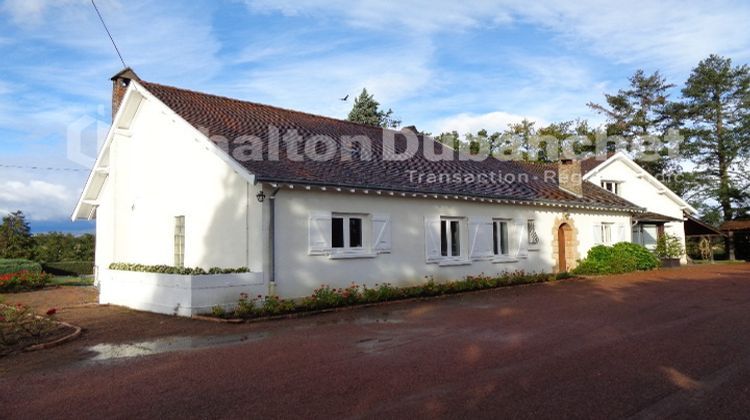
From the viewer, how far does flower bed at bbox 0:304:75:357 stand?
852 centimetres

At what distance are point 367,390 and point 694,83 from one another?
42.5m

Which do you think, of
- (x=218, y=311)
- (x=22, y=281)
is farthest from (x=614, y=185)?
(x=22, y=281)

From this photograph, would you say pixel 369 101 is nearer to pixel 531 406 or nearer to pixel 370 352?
pixel 370 352

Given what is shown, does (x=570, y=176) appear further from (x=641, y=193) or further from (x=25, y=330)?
(x=25, y=330)

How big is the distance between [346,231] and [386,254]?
133 cm

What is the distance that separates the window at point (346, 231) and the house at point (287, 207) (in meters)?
0.03

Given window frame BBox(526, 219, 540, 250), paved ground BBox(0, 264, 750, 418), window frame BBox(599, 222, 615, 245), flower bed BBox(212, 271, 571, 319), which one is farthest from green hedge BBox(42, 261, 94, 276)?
window frame BBox(599, 222, 615, 245)

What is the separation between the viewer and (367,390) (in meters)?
5.46

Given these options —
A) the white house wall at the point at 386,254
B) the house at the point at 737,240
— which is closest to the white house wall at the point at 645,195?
the house at the point at 737,240

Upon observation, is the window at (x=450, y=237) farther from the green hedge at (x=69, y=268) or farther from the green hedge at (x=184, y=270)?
the green hedge at (x=69, y=268)

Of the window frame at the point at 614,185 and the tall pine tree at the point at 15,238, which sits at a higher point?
the window frame at the point at 614,185

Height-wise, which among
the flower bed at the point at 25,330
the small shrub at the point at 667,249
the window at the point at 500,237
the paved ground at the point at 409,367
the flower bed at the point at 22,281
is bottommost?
the paved ground at the point at 409,367

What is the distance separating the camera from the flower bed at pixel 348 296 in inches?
425

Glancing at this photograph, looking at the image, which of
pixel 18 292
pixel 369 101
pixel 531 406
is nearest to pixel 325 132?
pixel 18 292
